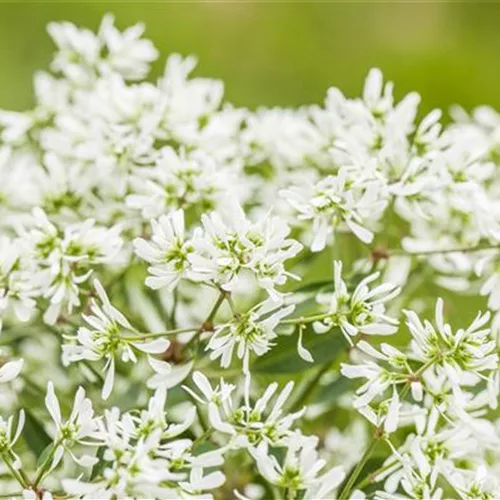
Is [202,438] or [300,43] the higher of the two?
[300,43]

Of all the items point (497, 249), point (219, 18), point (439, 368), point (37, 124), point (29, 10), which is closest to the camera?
point (439, 368)

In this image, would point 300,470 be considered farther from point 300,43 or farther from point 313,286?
point 300,43

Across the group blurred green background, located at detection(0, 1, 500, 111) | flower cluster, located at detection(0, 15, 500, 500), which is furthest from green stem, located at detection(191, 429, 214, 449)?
blurred green background, located at detection(0, 1, 500, 111)

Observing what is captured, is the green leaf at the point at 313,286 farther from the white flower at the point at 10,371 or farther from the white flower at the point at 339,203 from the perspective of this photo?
the white flower at the point at 10,371

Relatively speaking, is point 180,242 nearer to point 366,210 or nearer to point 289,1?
point 366,210

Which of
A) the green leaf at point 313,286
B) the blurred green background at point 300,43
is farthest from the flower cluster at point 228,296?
the blurred green background at point 300,43

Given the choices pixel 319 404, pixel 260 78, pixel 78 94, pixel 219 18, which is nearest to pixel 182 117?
pixel 78 94

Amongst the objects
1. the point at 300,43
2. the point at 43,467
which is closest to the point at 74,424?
the point at 43,467
